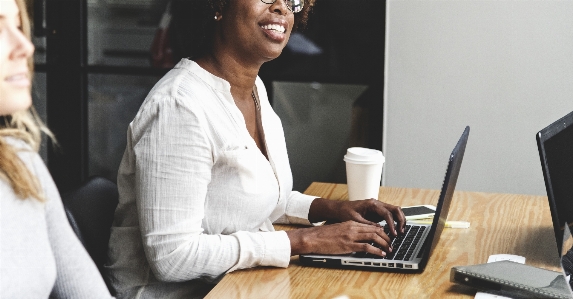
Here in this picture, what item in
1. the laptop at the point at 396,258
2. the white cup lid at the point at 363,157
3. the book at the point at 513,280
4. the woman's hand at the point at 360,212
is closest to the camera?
the book at the point at 513,280

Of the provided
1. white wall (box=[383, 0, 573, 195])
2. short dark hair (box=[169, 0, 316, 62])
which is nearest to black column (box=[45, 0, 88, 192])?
white wall (box=[383, 0, 573, 195])

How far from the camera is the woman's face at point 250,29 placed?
1.73 m

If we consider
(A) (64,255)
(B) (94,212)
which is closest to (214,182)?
(B) (94,212)

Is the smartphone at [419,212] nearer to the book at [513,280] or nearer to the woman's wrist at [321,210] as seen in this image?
the woman's wrist at [321,210]

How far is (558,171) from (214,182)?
0.70 metres

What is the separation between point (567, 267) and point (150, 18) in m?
2.56

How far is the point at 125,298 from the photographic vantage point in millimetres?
1578

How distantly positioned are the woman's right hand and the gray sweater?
0.46 meters

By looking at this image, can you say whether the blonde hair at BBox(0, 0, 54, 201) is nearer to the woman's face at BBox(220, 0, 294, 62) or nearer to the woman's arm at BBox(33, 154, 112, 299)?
the woman's arm at BBox(33, 154, 112, 299)

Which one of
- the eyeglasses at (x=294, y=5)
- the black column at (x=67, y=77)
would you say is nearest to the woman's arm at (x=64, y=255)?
the eyeglasses at (x=294, y=5)

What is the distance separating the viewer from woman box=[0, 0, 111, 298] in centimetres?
97

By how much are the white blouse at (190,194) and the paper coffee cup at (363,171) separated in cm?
32

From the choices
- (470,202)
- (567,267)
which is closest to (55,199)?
(567,267)

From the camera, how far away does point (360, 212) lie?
5.89 ft
